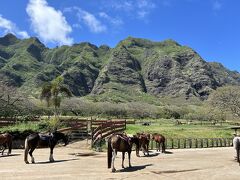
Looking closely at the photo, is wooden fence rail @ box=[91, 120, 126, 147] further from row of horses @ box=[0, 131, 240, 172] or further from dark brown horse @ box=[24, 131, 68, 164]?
dark brown horse @ box=[24, 131, 68, 164]

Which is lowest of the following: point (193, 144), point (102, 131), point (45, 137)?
point (193, 144)

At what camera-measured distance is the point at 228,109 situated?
72.6 meters

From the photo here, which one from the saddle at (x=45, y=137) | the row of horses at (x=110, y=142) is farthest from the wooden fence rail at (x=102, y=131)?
the saddle at (x=45, y=137)

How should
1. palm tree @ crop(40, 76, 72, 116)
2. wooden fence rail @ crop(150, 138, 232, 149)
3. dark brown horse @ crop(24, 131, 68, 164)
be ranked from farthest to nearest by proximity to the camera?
palm tree @ crop(40, 76, 72, 116) < wooden fence rail @ crop(150, 138, 232, 149) < dark brown horse @ crop(24, 131, 68, 164)

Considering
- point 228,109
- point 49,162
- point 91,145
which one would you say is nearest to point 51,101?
point 91,145

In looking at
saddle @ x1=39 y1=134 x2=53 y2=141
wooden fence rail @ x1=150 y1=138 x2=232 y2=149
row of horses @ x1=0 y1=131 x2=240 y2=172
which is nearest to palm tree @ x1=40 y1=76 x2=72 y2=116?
wooden fence rail @ x1=150 y1=138 x2=232 y2=149

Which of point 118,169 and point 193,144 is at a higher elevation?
point 193,144

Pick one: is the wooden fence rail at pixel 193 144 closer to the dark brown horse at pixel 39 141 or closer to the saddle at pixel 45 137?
the dark brown horse at pixel 39 141

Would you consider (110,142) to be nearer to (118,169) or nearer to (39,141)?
(118,169)

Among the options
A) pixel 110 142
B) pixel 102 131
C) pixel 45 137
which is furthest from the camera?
pixel 102 131

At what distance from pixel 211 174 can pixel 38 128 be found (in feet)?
72.6

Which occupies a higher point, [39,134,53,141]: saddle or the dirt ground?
[39,134,53,141]: saddle

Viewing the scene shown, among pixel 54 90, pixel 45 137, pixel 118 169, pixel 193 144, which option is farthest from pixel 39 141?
pixel 54 90

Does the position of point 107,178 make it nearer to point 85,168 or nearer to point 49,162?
point 85,168
